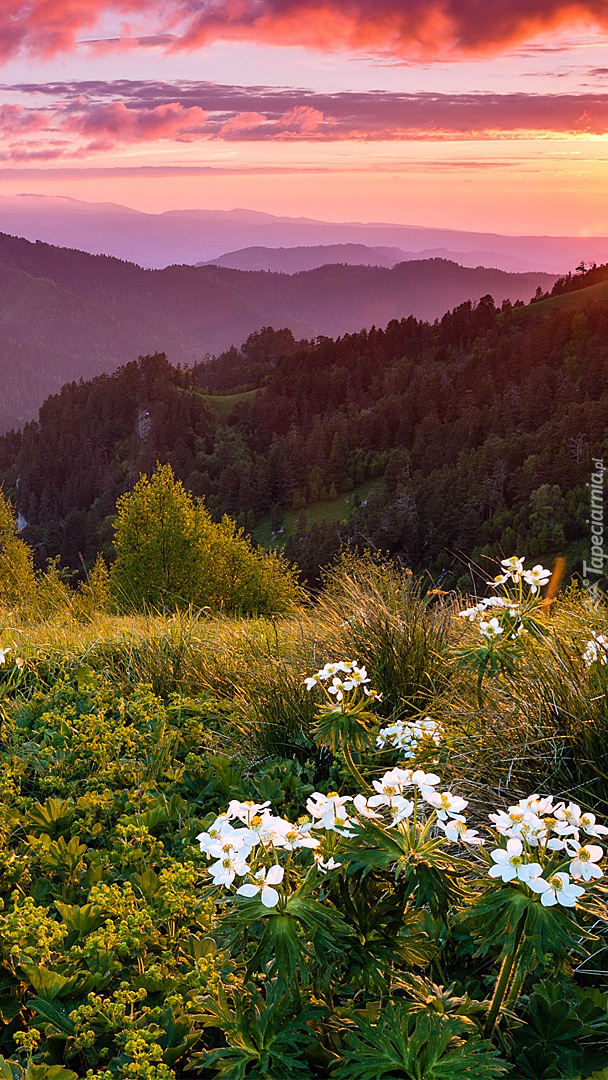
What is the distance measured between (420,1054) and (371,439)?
390 feet

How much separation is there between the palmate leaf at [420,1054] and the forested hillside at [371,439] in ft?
243

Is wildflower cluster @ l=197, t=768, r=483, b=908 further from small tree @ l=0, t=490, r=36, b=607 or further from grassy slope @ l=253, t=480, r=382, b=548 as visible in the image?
grassy slope @ l=253, t=480, r=382, b=548

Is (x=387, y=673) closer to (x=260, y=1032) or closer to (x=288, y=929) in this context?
(x=260, y=1032)

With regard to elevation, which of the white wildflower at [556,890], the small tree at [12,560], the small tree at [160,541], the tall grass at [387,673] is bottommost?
the small tree at [12,560]

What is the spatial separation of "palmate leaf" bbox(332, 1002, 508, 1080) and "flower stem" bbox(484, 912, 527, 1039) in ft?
0.50

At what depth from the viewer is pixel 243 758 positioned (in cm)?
458

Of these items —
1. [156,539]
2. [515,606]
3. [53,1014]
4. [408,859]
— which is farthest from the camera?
[156,539]

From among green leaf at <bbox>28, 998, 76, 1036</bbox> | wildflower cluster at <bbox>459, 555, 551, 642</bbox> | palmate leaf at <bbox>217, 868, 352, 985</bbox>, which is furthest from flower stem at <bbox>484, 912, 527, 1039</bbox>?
wildflower cluster at <bbox>459, 555, 551, 642</bbox>

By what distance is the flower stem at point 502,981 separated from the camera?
189 cm

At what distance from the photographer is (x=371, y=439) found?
11906 cm

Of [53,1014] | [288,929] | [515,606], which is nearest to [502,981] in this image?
[288,929]

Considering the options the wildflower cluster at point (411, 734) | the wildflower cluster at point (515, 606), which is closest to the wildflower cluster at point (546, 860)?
the wildflower cluster at point (411, 734)

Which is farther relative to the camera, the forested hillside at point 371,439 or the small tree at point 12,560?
the forested hillside at point 371,439

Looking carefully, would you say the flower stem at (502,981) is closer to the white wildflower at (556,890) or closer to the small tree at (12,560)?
the white wildflower at (556,890)
